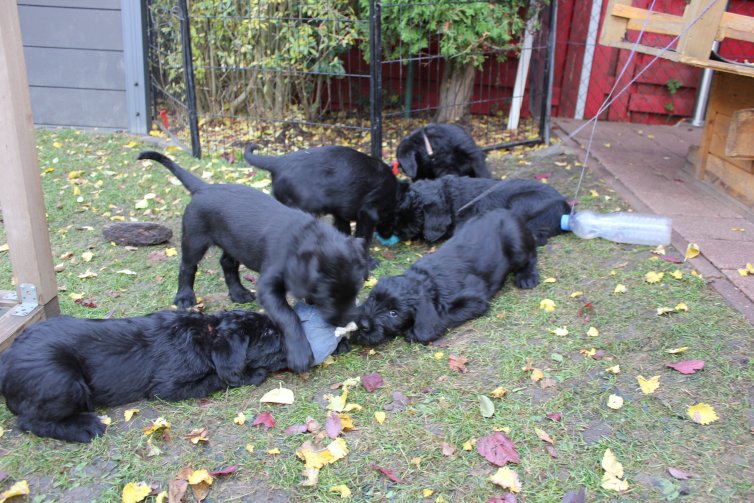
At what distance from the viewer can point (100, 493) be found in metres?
2.76

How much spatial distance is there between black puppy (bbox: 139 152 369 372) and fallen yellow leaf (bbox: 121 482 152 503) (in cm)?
97

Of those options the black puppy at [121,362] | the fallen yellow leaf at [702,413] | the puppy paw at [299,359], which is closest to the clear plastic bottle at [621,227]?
the fallen yellow leaf at [702,413]

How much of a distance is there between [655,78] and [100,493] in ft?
28.8

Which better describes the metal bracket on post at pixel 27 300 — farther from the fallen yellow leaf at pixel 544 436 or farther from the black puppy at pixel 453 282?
the fallen yellow leaf at pixel 544 436

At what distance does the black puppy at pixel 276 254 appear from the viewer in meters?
3.15

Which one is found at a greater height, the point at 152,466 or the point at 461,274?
the point at 461,274

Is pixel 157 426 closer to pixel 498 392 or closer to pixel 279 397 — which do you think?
pixel 279 397

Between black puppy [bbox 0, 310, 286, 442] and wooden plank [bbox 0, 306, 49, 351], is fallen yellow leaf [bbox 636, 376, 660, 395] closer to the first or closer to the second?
black puppy [bbox 0, 310, 286, 442]

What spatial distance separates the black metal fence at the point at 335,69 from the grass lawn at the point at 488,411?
3.32 metres

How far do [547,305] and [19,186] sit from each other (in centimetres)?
335

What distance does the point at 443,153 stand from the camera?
6.57 meters

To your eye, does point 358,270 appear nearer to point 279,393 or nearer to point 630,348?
point 279,393

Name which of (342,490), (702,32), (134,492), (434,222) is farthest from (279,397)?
(702,32)

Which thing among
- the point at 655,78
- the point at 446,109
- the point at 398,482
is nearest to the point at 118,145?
the point at 446,109
